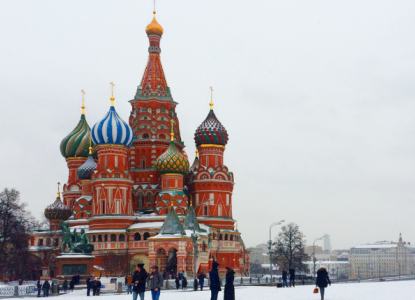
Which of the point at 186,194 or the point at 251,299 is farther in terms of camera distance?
the point at 186,194

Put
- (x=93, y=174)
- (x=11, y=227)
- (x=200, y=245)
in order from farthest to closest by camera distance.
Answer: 1. (x=93, y=174)
2. (x=200, y=245)
3. (x=11, y=227)

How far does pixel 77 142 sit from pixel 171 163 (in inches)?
552

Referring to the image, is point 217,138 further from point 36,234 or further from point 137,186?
point 36,234

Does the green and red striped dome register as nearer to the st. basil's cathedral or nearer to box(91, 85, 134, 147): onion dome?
the st. basil's cathedral

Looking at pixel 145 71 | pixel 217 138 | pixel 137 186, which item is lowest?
pixel 137 186

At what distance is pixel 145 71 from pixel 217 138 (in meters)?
10.3

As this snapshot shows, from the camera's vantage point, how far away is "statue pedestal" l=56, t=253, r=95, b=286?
47875 mm

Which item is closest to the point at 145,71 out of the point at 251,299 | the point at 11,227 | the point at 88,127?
the point at 88,127

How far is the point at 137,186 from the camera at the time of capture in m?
63.6

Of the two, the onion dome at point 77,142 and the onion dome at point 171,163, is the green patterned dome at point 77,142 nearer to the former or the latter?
the onion dome at point 77,142

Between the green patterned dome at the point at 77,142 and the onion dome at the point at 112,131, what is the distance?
9637 millimetres

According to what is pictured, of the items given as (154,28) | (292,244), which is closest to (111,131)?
(154,28)

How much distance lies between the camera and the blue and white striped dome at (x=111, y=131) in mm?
59547

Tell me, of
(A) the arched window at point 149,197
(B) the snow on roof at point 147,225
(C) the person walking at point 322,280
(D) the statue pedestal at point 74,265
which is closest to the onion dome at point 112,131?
(A) the arched window at point 149,197
